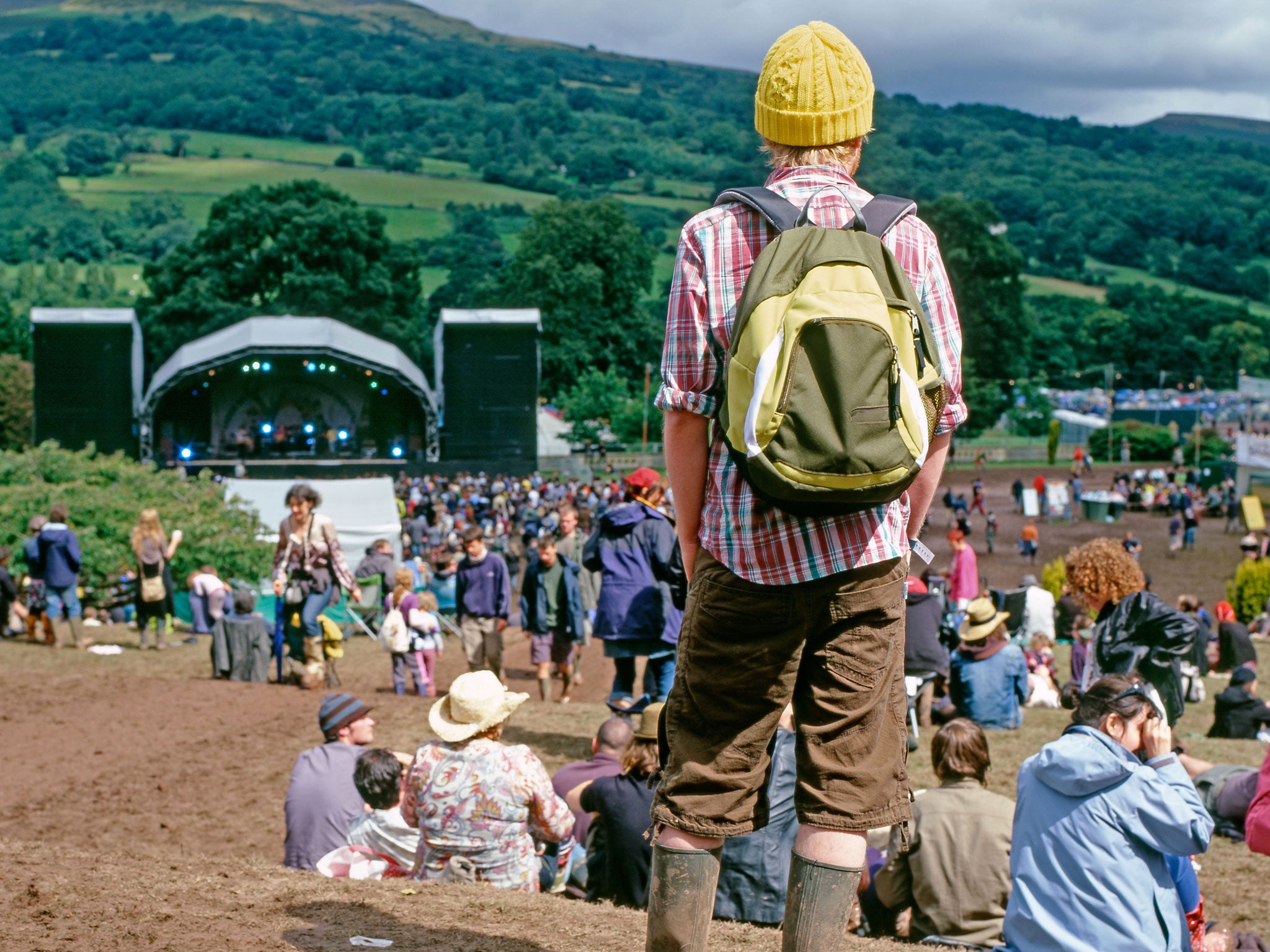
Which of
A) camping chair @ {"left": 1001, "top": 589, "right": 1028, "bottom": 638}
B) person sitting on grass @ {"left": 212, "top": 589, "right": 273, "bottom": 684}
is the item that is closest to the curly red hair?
camping chair @ {"left": 1001, "top": 589, "right": 1028, "bottom": 638}

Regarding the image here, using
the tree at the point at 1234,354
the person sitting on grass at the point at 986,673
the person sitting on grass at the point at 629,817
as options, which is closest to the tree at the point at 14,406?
the person sitting on grass at the point at 986,673

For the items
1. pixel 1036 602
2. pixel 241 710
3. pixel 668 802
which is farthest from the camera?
pixel 1036 602

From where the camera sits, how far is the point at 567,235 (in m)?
75.2

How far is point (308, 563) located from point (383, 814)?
5180mm

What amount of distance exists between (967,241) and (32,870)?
6351 centimetres

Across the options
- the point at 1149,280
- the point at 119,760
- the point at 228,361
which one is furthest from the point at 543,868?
the point at 1149,280

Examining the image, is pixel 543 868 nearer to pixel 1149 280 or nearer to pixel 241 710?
pixel 241 710

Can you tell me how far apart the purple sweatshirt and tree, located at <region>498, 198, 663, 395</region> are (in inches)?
2335

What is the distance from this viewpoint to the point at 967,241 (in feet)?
209

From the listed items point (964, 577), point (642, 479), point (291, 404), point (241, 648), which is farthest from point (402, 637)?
point (291, 404)

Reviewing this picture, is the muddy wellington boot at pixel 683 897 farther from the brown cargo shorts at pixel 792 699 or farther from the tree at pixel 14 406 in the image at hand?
the tree at pixel 14 406

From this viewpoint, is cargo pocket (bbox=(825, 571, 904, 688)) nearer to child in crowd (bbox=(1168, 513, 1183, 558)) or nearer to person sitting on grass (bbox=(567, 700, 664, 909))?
person sitting on grass (bbox=(567, 700, 664, 909))

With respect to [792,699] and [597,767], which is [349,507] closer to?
[597,767]

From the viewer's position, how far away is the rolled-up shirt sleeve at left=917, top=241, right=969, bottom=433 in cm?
236
